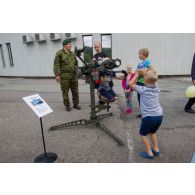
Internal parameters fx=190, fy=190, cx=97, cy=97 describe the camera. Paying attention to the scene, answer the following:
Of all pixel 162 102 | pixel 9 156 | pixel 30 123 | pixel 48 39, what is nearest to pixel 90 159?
pixel 9 156

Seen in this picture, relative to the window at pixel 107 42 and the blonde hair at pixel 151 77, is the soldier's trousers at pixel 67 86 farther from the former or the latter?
the window at pixel 107 42

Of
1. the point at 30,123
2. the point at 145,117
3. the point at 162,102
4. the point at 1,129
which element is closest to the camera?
the point at 145,117

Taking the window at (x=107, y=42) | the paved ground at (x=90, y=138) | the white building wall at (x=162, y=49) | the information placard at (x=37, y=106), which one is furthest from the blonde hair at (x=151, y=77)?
the window at (x=107, y=42)

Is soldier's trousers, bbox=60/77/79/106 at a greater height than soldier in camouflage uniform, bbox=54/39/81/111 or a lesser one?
lesser

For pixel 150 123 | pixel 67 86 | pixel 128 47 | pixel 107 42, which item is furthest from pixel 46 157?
pixel 107 42

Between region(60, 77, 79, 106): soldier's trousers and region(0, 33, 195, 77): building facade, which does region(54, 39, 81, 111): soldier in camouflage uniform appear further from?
region(0, 33, 195, 77): building facade

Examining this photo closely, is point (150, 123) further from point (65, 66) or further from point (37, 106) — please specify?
point (65, 66)

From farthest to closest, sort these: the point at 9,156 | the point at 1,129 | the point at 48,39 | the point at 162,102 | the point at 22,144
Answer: the point at 48,39 → the point at 162,102 → the point at 1,129 → the point at 22,144 → the point at 9,156

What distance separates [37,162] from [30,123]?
194cm

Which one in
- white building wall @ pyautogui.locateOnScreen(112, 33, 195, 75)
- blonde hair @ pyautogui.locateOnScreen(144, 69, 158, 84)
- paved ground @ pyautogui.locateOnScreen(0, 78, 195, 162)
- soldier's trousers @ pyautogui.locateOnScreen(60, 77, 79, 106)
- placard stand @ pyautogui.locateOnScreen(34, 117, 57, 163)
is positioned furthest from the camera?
white building wall @ pyautogui.locateOnScreen(112, 33, 195, 75)

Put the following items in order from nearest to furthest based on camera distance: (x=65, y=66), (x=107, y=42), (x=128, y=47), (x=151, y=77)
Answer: (x=151, y=77)
(x=65, y=66)
(x=128, y=47)
(x=107, y=42)

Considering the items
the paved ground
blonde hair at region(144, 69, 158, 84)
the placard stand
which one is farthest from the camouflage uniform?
blonde hair at region(144, 69, 158, 84)

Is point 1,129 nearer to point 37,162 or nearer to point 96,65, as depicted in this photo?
point 37,162

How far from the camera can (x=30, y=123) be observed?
4.78 m
